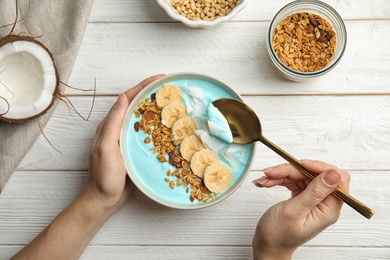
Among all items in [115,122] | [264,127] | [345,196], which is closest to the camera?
[345,196]

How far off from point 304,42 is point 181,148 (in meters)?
0.35

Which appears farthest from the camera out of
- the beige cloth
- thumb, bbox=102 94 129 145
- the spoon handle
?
the beige cloth

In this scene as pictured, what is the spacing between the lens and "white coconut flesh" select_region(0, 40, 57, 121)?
3.33 feet

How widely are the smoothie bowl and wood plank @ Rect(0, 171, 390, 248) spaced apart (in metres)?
0.11

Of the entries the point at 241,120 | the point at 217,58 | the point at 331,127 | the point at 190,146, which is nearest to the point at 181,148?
the point at 190,146

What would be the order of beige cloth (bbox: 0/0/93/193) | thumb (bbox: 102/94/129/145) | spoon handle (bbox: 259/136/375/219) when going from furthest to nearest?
beige cloth (bbox: 0/0/93/193), thumb (bbox: 102/94/129/145), spoon handle (bbox: 259/136/375/219)

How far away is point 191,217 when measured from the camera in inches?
43.4

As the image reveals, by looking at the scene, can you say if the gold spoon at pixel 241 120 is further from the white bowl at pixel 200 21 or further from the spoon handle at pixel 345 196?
the white bowl at pixel 200 21

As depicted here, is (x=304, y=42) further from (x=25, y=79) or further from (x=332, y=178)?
(x=25, y=79)

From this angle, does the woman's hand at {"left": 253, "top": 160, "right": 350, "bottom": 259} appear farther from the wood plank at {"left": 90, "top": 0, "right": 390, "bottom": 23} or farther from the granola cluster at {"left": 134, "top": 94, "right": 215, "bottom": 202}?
the wood plank at {"left": 90, "top": 0, "right": 390, "bottom": 23}

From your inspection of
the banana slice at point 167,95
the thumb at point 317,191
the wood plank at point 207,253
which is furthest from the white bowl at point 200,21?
the wood plank at point 207,253

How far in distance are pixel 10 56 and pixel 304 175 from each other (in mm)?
663

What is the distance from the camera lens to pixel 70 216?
1063 millimetres

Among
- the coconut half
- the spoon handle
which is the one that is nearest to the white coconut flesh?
the coconut half
